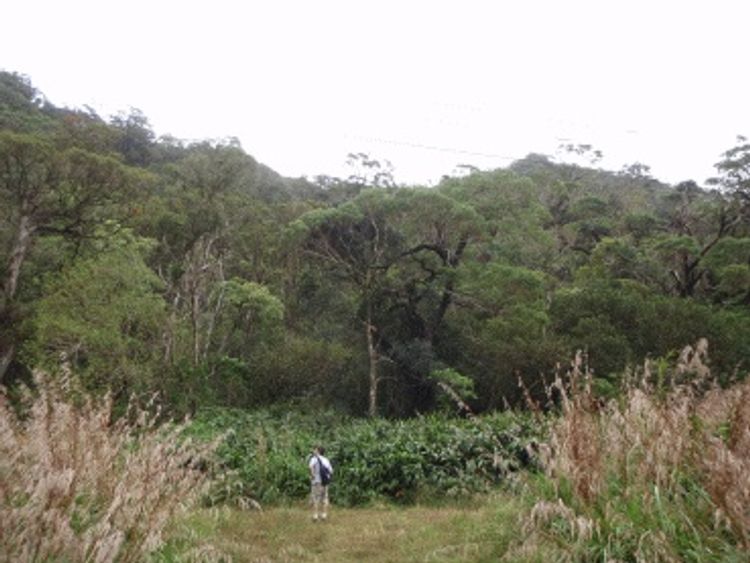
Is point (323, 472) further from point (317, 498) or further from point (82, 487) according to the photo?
point (82, 487)

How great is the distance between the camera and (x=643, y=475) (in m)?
3.98

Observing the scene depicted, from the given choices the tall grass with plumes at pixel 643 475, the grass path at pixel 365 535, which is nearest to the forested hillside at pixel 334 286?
the grass path at pixel 365 535

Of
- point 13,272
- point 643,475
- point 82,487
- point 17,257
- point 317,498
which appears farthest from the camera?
point 17,257

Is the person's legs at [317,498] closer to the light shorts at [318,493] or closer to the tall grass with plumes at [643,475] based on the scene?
the light shorts at [318,493]

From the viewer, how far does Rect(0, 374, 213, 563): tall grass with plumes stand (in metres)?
2.50

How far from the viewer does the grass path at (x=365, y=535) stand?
5.26m

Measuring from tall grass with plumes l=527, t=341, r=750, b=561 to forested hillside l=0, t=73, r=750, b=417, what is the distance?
9974mm

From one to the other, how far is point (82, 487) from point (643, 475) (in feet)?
10.3

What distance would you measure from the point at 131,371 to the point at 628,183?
26655 millimetres

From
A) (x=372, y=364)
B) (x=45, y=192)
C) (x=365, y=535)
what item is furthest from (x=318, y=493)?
(x=45, y=192)

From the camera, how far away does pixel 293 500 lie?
10.3 meters

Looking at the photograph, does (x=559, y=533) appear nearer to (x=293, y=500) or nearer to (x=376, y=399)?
Result: (x=293, y=500)

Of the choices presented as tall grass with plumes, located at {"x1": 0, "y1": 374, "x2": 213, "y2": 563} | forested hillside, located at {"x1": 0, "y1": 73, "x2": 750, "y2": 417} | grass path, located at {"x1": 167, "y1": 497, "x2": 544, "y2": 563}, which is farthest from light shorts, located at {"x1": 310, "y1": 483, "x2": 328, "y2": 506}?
forested hillside, located at {"x1": 0, "y1": 73, "x2": 750, "y2": 417}

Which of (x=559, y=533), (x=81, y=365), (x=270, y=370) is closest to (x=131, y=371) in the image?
(x=81, y=365)
